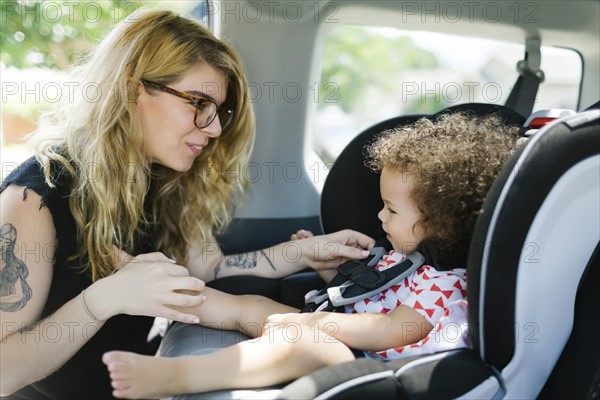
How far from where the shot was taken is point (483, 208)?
1.28 m

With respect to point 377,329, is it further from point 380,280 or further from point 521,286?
point 521,286

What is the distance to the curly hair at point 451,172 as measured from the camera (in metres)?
1.51

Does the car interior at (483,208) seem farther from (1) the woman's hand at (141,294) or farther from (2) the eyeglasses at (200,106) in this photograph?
(2) the eyeglasses at (200,106)

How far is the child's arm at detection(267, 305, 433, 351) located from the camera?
147 cm

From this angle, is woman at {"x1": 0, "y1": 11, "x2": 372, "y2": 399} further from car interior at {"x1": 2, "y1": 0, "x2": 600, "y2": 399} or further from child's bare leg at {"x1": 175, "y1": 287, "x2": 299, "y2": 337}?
car interior at {"x1": 2, "y1": 0, "x2": 600, "y2": 399}

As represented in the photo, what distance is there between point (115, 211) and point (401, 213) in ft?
2.56

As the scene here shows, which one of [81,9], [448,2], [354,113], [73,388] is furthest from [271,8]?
[354,113]

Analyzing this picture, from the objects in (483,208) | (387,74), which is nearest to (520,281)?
(483,208)

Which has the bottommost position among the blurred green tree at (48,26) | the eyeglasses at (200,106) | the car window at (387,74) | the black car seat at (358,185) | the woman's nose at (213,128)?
the car window at (387,74)

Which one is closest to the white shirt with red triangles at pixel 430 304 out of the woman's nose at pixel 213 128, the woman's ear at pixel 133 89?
the woman's nose at pixel 213 128

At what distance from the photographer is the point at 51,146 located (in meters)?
1.68

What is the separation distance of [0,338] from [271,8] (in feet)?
4.49

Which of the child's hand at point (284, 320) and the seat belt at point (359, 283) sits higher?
the seat belt at point (359, 283)

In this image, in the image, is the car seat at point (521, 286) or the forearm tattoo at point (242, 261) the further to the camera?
the forearm tattoo at point (242, 261)
